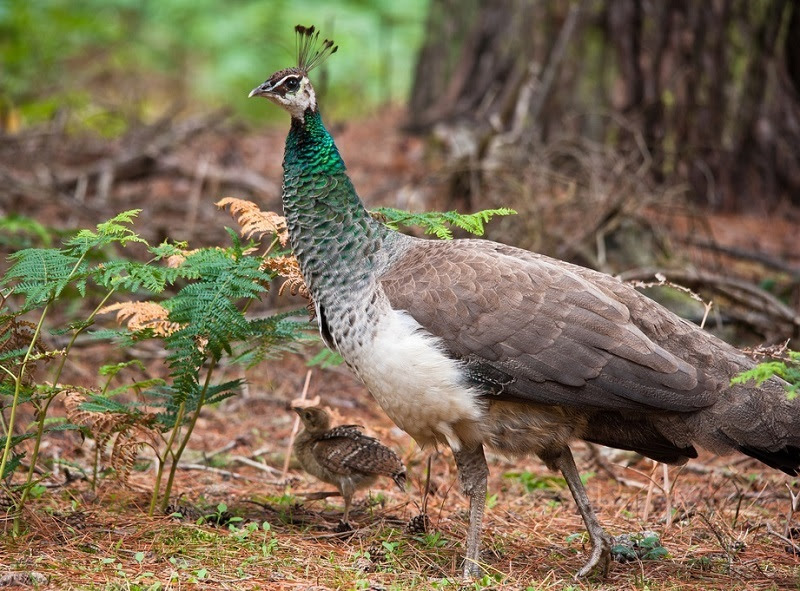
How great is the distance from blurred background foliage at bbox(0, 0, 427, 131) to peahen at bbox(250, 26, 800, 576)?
7698 mm

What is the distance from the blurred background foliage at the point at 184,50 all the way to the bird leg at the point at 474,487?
328 inches

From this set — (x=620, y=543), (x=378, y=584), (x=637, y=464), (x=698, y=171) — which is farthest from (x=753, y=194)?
(x=378, y=584)

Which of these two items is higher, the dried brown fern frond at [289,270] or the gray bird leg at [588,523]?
the dried brown fern frond at [289,270]

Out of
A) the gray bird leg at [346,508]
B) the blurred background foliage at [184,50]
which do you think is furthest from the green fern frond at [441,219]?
the blurred background foliage at [184,50]

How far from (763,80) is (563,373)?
20.2ft

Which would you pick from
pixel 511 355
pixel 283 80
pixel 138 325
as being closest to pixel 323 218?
pixel 283 80

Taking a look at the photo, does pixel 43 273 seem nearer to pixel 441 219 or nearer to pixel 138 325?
pixel 138 325

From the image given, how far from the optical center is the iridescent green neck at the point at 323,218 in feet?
14.8

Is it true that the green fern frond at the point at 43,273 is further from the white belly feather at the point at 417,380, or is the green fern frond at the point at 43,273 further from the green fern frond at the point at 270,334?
the white belly feather at the point at 417,380

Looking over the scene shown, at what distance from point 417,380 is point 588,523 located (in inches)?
43.5

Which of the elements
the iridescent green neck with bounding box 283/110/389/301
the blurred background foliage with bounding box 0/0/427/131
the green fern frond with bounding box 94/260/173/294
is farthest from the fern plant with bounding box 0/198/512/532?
the blurred background foliage with bounding box 0/0/427/131

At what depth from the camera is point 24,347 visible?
4328 millimetres

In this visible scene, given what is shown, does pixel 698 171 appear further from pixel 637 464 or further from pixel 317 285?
pixel 317 285

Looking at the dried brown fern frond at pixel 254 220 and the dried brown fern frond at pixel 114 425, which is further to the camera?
the dried brown fern frond at pixel 254 220
